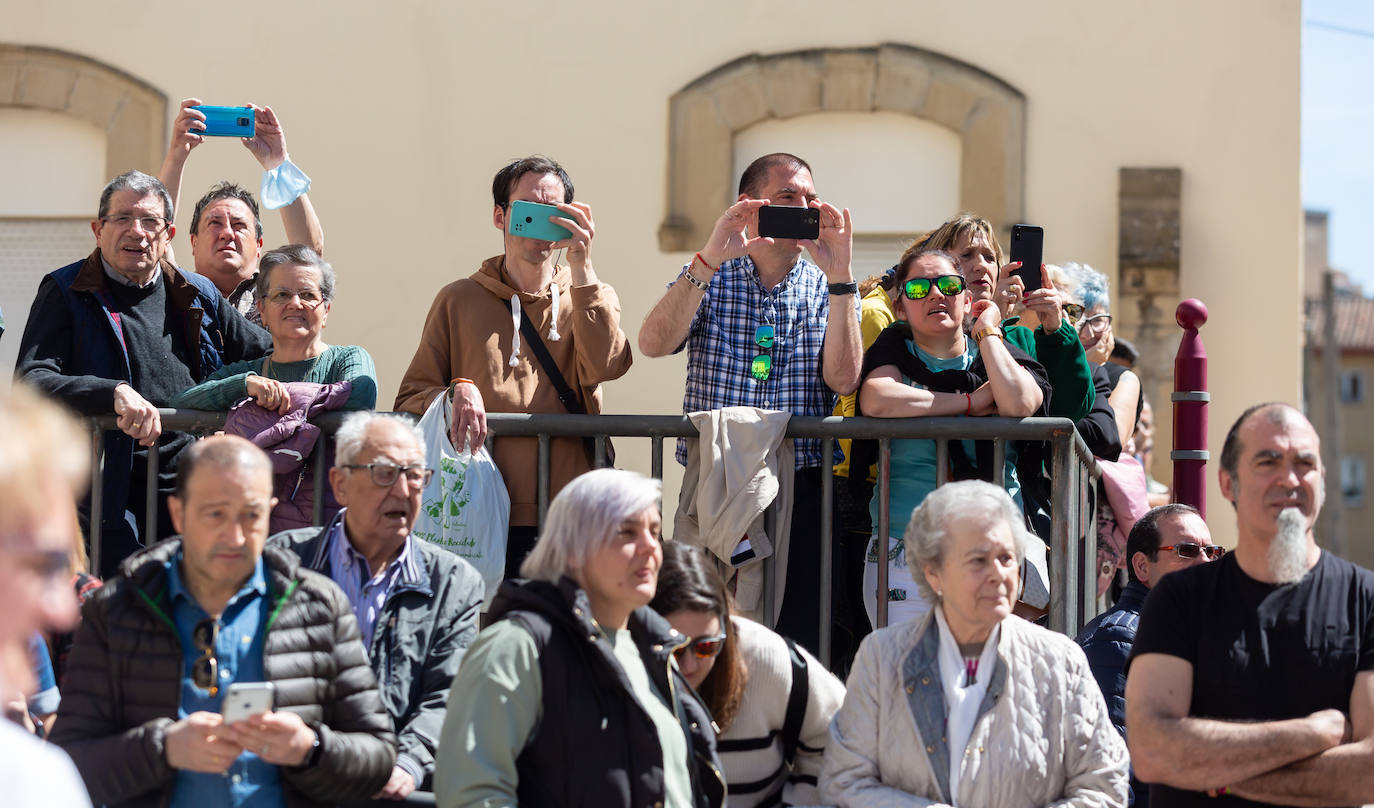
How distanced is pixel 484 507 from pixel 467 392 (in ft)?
1.18

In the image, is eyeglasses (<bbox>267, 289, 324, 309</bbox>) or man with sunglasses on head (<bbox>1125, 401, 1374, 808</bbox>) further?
eyeglasses (<bbox>267, 289, 324, 309</bbox>)

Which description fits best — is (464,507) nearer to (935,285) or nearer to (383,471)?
(383,471)

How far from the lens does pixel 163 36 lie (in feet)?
33.3

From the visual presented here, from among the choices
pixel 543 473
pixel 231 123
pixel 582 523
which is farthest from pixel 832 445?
pixel 231 123

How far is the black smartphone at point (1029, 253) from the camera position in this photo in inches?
214

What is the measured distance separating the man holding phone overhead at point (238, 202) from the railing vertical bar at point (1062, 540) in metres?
2.85

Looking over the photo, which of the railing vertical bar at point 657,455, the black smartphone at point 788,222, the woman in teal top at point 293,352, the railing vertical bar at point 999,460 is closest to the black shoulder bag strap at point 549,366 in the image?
the railing vertical bar at point 657,455

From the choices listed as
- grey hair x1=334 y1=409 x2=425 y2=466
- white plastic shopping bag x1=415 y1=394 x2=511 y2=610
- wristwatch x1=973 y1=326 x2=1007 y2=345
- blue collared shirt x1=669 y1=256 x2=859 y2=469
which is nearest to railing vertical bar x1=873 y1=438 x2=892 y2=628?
blue collared shirt x1=669 y1=256 x2=859 y2=469

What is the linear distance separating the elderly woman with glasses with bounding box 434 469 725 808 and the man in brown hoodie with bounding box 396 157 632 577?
1.29 meters

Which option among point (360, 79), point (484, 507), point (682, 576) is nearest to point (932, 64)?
point (360, 79)

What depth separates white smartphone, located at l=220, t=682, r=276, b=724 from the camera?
3311mm

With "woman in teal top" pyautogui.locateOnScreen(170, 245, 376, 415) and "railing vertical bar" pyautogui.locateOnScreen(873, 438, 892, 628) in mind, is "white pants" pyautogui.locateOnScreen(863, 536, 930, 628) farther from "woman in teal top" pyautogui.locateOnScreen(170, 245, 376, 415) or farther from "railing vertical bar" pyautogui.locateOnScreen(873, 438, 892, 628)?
"woman in teal top" pyautogui.locateOnScreen(170, 245, 376, 415)

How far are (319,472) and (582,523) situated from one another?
5.22ft

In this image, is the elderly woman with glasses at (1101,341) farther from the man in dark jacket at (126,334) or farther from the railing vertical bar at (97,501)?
the railing vertical bar at (97,501)
